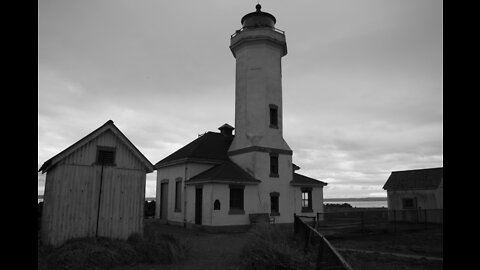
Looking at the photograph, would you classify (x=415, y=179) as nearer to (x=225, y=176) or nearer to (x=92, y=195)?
(x=225, y=176)

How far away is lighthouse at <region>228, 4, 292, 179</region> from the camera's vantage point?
25031 millimetres

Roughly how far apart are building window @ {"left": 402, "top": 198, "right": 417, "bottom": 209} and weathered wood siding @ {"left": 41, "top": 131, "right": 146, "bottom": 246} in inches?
1011

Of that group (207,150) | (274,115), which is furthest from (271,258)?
(207,150)

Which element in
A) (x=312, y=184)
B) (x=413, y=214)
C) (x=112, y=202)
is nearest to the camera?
(x=112, y=202)

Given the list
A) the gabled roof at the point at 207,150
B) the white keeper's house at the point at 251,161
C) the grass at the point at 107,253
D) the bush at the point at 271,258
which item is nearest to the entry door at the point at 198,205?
the white keeper's house at the point at 251,161

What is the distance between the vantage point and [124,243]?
12.6 m

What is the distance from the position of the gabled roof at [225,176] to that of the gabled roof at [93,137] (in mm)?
7873

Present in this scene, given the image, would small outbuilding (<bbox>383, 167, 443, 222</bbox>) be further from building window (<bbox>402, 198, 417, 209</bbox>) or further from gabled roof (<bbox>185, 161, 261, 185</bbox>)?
gabled roof (<bbox>185, 161, 261, 185</bbox>)

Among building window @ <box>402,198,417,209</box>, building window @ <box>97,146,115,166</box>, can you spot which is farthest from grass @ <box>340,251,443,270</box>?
building window @ <box>402,198,417,209</box>

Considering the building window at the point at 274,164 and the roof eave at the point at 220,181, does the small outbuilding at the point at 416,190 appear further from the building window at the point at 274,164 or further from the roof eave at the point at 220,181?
the roof eave at the point at 220,181

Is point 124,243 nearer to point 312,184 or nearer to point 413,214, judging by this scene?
point 312,184
